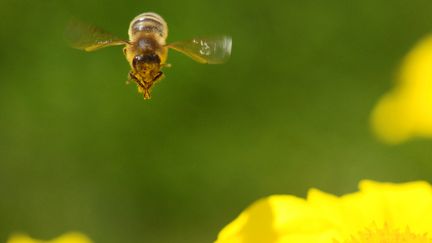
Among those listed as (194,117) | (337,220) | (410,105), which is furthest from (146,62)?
(194,117)

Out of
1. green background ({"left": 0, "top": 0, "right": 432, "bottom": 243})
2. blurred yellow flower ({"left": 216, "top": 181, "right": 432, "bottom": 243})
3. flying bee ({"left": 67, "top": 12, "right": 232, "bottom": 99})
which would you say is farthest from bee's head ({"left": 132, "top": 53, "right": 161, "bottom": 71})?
green background ({"left": 0, "top": 0, "right": 432, "bottom": 243})

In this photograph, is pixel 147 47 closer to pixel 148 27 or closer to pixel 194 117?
pixel 148 27

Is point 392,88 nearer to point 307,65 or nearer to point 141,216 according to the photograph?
point 307,65

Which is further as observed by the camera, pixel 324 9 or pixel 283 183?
pixel 324 9

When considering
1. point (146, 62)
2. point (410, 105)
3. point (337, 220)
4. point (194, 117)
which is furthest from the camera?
point (194, 117)

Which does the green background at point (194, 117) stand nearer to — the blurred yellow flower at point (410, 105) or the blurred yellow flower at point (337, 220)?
the blurred yellow flower at point (410, 105)

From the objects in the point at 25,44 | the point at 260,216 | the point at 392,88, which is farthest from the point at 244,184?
the point at 260,216

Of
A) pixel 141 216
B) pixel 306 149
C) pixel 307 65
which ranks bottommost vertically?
pixel 141 216
